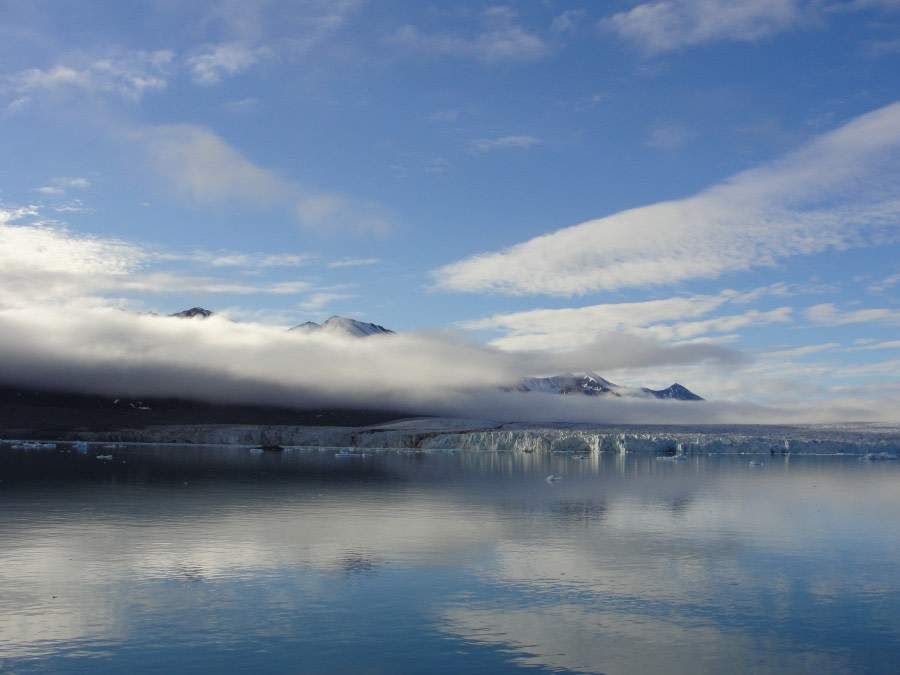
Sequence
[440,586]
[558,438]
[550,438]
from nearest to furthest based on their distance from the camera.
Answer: [440,586], [558,438], [550,438]

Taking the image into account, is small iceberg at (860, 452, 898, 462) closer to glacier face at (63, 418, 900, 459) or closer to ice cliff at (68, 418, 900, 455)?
glacier face at (63, 418, 900, 459)

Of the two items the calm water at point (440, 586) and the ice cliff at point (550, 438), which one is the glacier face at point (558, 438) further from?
the calm water at point (440, 586)

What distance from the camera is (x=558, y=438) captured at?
91250mm

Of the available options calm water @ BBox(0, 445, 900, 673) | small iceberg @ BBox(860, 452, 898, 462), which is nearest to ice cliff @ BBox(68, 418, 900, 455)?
small iceberg @ BBox(860, 452, 898, 462)

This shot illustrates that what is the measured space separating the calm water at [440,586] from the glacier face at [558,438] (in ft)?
191

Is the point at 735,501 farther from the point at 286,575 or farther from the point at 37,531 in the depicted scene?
the point at 37,531

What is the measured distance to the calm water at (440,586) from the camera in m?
11.4

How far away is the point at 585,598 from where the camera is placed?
47.9ft

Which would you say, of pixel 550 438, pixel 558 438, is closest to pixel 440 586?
pixel 558 438

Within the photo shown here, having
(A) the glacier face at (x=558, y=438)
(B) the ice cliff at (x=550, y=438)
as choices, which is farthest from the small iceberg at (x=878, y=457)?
(B) the ice cliff at (x=550, y=438)

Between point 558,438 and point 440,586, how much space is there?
7704 cm

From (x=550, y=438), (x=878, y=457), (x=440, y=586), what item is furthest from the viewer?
(x=550, y=438)

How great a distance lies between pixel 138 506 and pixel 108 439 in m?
97.8

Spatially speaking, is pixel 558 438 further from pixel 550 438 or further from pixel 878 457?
pixel 878 457
